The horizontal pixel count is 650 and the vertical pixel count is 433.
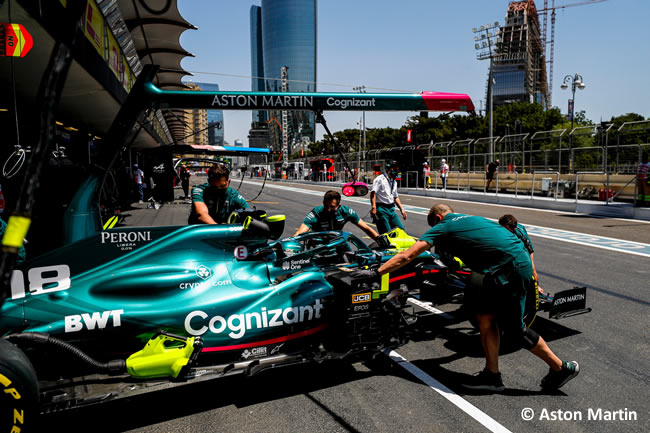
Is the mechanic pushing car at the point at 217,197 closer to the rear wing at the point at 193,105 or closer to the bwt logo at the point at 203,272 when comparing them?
the rear wing at the point at 193,105

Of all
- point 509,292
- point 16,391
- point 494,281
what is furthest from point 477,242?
point 16,391

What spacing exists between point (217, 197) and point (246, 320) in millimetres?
2664

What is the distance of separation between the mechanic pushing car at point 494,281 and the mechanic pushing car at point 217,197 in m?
2.87

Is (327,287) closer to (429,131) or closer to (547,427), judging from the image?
(547,427)

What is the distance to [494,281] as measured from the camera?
3.57 m

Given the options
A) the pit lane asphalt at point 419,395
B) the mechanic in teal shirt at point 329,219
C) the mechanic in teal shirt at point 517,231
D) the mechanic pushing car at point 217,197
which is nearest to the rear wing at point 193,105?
the mechanic pushing car at point 217,197

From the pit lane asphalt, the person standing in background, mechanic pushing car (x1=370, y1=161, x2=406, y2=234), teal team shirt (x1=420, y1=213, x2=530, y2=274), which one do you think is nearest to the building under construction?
the person standing in background

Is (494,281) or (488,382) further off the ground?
(494,281)

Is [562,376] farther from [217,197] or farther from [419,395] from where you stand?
[217,197]

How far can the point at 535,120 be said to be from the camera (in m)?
66.2

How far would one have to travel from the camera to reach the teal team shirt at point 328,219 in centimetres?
637

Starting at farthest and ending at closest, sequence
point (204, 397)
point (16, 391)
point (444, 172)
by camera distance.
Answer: point (444, 172) < point (204, 397) < point (16, 391)

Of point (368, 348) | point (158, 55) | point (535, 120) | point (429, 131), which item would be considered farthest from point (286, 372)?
point (535, 120)

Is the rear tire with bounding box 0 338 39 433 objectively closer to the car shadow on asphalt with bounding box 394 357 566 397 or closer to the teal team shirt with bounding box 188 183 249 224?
the car shadow on asphalt with bounding box 394 357 566 397
